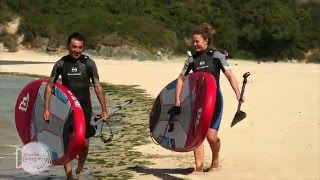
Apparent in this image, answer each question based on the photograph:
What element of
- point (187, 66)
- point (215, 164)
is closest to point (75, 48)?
point (187, 66)

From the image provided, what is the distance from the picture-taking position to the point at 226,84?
802 inches

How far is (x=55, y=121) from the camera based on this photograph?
6.23 meters

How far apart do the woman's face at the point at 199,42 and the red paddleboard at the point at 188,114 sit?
27cm

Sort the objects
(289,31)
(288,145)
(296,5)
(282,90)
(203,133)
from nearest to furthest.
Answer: (203,133), (288,145), (282,90), (289,31), (296,5)

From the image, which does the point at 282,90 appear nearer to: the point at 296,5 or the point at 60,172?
the point at 60,172

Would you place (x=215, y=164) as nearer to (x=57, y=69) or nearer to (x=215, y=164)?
(x=215, y=164)

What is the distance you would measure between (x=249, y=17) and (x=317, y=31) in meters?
8.37

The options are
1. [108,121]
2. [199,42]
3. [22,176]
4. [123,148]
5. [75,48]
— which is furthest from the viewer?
[108,121]

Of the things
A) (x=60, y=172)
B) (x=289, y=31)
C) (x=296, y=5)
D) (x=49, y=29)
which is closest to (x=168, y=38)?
(x=49, y=29)

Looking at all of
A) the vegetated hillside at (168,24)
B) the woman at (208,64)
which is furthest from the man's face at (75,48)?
the vegetated hillside at (168,24)

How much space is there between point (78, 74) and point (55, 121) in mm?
563

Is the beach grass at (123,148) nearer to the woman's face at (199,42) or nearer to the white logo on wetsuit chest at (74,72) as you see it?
the white logo on wetsuit chest at (74,72)

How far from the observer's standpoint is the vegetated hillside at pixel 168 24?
5272cm

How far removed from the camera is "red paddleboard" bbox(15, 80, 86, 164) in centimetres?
599
